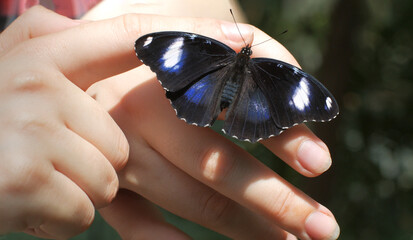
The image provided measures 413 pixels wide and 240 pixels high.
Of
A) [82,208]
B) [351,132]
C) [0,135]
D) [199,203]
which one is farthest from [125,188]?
[351,132]

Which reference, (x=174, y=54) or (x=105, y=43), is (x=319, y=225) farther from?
(x=105, y=43)

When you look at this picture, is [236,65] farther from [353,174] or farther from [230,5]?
[353,174]

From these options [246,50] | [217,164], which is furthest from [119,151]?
[246,50]

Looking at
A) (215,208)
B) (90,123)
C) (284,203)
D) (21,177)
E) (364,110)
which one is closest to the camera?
(21,177)

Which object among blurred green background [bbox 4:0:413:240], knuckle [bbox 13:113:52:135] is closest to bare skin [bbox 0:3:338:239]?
knuckle [bbox 13:113:52:135]

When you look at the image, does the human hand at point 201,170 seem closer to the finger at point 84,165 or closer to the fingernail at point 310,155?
the fingernail at point 310,155

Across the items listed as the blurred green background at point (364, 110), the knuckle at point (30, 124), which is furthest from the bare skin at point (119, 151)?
the blurred green background at point (364, 110)
